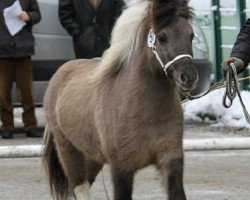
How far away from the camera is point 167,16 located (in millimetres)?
5211

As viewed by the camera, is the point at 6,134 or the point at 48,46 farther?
the point at 48,46

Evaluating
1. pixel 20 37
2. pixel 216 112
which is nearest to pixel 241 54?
pixel 20 37

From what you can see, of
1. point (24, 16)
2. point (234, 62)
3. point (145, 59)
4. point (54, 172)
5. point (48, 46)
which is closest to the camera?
point (145, 59)

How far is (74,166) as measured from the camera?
6.59 m

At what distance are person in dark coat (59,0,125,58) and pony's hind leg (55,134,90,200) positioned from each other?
4040mm

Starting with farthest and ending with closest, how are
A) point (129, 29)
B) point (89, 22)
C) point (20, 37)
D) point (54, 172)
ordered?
point (89, 22) < point (20, 37) < point (54, 172) < point (129, 29)

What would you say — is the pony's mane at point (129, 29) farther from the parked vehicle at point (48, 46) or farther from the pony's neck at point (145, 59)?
the parked vehicle at point (48, 46)

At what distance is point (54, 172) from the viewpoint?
6988 millimetres

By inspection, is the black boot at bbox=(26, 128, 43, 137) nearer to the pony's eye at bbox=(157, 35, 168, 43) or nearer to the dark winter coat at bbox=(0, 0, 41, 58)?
the dark winter coat at bbox=(0, 0, 41, 58)

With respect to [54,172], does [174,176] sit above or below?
above

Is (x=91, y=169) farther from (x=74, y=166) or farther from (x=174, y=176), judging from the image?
(x=174, y=176)

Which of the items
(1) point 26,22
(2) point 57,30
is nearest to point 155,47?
(1) point 26,22

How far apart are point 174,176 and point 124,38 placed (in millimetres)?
961

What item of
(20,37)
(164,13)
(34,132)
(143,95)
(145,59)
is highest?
(164,13)
